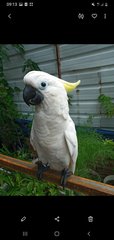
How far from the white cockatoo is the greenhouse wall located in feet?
2.06

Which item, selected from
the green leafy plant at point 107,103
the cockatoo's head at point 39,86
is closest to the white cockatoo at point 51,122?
the cockatoo's head at point 39,86

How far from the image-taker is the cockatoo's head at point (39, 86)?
0.54m

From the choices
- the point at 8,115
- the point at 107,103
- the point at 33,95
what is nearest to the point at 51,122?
the point at 33,95

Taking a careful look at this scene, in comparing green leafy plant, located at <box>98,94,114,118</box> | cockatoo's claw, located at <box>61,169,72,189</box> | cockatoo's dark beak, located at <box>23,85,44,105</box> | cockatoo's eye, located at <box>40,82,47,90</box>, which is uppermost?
cockatoo's eye, located at <box>40,82,47,90</box>

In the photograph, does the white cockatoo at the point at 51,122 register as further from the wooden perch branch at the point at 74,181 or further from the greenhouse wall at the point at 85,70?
the greenhouse wall at the point at 85,70

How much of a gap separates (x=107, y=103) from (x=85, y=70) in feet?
0.70

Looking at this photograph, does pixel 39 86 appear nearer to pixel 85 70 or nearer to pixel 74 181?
pixel 74 181

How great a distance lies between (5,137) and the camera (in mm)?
1615

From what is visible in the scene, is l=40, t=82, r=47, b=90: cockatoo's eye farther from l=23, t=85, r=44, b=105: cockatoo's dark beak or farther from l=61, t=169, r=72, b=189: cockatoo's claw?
l=61, t=169, r=72, b=189: cockatoo's claw

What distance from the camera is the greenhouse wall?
1222 mm

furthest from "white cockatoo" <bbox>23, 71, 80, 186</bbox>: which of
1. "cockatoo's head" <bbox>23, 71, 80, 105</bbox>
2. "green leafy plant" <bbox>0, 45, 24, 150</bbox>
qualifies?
"green leafy plant" <bbox>0, 45, 24, 150</bbox>
